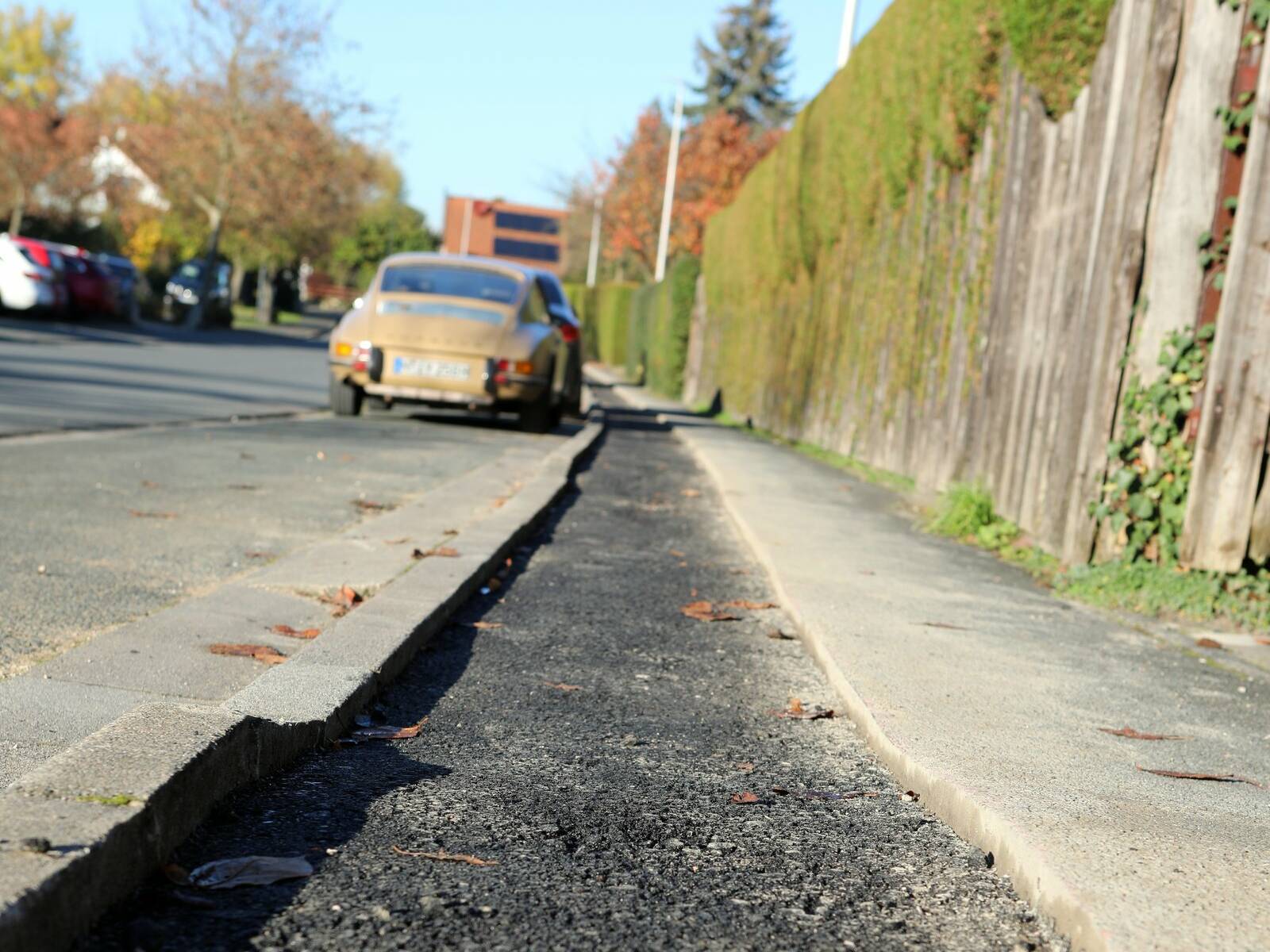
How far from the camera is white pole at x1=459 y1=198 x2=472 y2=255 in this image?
104 metres

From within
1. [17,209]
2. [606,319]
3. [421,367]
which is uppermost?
[17,209]

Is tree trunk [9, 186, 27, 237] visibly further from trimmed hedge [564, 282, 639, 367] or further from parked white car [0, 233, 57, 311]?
parked white car [0, 233, 57, 311]

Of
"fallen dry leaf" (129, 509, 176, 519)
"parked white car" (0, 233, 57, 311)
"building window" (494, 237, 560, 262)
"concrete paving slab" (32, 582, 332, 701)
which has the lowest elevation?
"fallen dry leaf" (129, 509, 176, 519)

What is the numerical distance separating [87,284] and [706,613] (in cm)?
2736

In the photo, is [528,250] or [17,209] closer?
[17,209]

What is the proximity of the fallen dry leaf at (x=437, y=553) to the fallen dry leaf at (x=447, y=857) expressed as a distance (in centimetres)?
290

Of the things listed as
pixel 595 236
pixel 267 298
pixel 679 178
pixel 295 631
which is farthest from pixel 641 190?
pixel 295 631

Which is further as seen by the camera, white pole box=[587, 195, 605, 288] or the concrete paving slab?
white pole box=[587, 195, 605, 288]

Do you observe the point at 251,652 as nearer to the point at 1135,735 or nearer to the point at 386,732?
the point at 386,732

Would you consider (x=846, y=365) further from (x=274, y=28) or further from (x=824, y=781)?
(x=274, y=28)

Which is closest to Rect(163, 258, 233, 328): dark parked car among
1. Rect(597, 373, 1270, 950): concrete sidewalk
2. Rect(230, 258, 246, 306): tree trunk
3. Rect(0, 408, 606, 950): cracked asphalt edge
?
Rect(230, 258, 246, 306): tree trunk

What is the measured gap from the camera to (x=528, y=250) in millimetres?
115500

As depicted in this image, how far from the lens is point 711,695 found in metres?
3.99

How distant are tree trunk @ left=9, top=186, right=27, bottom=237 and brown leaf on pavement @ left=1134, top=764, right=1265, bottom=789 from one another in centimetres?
5016
